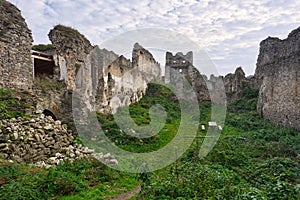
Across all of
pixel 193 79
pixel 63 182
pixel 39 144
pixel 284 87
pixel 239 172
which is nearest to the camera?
pixel 63 182

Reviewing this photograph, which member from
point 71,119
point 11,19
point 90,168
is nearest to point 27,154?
point 90,168

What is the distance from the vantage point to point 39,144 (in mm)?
7301

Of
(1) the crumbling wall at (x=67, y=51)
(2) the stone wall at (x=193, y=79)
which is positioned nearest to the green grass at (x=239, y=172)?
(1) the crumbling wall at (x=67, y=51)

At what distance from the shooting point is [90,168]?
6.92m

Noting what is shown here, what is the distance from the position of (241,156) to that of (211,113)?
11.7 meters

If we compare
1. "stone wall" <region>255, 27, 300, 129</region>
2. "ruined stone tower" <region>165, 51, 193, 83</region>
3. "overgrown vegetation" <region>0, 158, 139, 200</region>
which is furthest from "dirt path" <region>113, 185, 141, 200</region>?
"ruined stone tower" <region>165, 51, 193, 83</region>

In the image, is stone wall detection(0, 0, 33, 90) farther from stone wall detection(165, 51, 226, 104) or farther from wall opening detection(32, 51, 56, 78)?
stone wall detection(165, 51, 226, 104)

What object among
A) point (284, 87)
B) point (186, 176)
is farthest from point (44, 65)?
point (284, 87)

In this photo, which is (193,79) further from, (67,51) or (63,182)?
(63,182)

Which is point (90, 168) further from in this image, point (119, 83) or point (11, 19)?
point (119, 83)

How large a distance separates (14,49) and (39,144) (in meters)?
4.00

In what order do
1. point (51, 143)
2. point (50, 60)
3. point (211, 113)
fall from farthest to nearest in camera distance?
1. point (211, 113)
2. point (50, 60)
3. point (51, 143)

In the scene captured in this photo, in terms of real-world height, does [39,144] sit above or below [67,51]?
below

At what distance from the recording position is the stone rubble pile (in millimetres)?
6656
